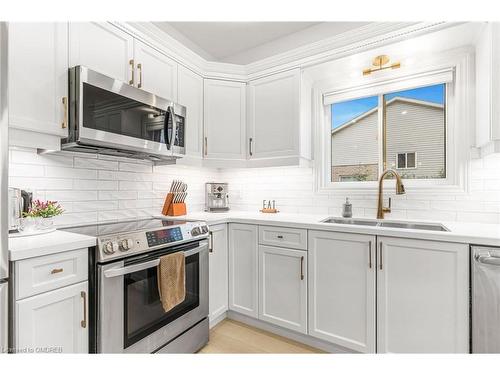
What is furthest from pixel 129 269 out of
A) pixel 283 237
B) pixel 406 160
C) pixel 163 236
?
pixel 406 160

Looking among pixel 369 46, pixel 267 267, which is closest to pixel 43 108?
pixel 267 267

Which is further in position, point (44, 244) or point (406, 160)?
point (406, 160)

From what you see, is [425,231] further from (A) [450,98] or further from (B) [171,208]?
(B) [171,208]

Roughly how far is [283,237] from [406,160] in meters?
1.30

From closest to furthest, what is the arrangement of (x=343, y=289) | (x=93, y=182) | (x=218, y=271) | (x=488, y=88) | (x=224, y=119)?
(x=488, y=88) < (x=343, y=289) < (x=93, y=182) < (x=218, y=271) < (x=224, y=119)

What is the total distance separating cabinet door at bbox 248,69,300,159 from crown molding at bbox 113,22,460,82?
0.34 ft

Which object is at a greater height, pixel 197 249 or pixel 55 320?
pixel 197 249

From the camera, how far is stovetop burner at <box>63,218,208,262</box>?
1266 millimetres

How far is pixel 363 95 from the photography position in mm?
2328

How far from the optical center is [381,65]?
2.11m

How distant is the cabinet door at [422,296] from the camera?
137 centimetres

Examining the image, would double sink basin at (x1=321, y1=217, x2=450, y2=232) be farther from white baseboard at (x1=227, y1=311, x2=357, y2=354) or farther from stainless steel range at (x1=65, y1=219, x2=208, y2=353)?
stainless steel range at (x1=65, y1=219, x2=208, y2=353)

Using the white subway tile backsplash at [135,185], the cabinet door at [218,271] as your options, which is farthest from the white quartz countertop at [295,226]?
the white subway tile backsplash at [135,185]

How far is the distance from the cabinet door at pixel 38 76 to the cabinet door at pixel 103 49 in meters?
0.06
